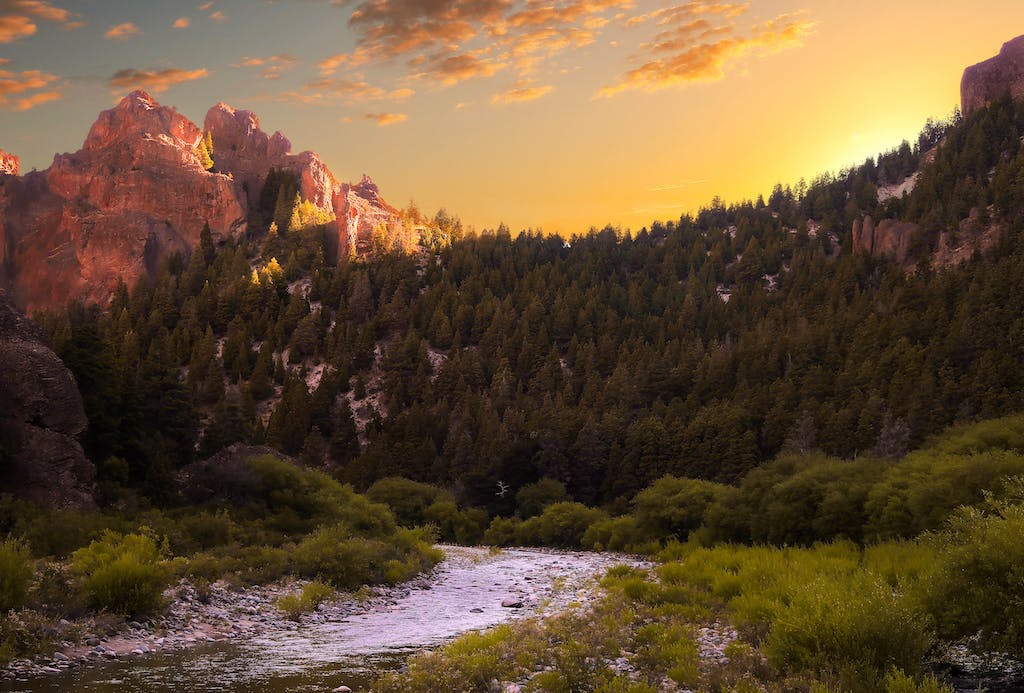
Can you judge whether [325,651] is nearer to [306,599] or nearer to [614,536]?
[306,599]

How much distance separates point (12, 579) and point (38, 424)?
24.4 meters

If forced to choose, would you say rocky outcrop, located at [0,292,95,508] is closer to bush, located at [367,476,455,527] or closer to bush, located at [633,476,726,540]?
bush, located at [633,476,726,540]

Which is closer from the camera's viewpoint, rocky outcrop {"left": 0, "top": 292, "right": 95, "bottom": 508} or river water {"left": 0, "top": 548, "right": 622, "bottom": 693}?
river water {"left": 0, "top": 548, "right": 622, "bottom": 693}

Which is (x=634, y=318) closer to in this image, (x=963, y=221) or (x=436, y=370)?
(x=436, y=370)

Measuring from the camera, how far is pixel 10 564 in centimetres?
2072

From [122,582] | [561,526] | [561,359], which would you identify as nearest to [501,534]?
[561,526]

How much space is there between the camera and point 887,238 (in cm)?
17250

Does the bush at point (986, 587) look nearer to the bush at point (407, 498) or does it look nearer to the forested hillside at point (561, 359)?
the forested hillside at point (561, 359)

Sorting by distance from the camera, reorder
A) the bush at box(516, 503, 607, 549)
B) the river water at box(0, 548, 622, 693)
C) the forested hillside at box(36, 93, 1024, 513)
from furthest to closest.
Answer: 1. the forested hillside at box(36, 93, 1024, 513)
2. the bush at box(516, 503, 607, 549)
3. the river water at box(0, 548, 622, 693)

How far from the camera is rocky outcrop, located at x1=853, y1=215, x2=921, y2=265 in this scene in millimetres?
165875

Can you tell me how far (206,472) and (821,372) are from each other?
8689cm

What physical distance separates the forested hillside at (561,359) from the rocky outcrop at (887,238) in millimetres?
2161

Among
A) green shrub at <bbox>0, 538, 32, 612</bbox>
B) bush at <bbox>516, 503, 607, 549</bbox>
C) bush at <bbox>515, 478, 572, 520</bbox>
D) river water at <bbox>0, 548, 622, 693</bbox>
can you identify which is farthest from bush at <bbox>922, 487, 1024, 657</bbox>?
bush at <bbox>515, 478, 572, 520</bbox>

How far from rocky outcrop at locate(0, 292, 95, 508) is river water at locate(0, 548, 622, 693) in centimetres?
1928
